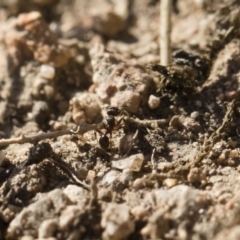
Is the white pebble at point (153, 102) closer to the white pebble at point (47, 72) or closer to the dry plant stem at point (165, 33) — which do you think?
the dry plant stem at point (165, 33)

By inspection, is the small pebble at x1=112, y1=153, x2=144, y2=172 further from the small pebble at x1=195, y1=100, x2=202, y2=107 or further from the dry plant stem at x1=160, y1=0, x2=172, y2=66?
the dry plant stem at x1=160, y1=0, x2=172, y2=66

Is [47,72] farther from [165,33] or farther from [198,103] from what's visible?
[198,103]

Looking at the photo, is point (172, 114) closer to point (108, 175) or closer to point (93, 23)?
point (108, 175)

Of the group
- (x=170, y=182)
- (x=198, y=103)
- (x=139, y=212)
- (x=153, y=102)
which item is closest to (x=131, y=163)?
(x=170, y=182)

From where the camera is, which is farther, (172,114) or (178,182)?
(172,114)

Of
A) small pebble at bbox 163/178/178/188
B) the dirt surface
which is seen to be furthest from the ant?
small pebble at bbox 163/178/178/188

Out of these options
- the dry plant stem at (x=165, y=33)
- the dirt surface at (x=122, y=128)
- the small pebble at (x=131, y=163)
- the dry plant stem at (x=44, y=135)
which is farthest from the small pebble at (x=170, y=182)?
the dry plant stem at (x=165, y=33)

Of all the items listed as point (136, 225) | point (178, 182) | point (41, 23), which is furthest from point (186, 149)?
point (41, 23)
